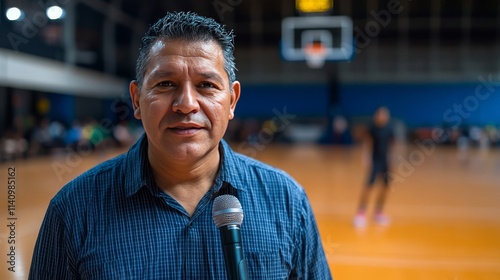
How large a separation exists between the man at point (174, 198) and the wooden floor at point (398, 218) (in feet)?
7.56

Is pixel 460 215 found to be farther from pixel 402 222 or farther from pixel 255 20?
pixel 255 20

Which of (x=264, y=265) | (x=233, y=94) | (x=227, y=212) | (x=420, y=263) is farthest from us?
(x=420, y=263)

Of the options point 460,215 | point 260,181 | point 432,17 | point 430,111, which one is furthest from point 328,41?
point 260,181

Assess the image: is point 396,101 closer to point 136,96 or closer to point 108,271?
point 136,96

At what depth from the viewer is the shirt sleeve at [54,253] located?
4.86 feet

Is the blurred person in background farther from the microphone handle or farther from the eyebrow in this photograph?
the microphone handle

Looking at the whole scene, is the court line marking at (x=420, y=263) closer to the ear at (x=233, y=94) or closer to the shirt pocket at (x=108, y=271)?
the ear at (x=233, y=94)

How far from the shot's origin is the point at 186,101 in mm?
1409

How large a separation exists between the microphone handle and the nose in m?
0.36

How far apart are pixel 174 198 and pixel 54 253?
378 millimetres

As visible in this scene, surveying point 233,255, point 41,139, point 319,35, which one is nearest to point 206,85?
point 233,255

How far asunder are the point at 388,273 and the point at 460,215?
3.72 m

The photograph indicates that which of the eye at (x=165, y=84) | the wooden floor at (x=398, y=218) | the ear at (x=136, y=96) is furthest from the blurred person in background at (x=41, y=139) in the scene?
the eye at (x=165, y=84)

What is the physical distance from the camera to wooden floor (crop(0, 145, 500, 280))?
514cm
